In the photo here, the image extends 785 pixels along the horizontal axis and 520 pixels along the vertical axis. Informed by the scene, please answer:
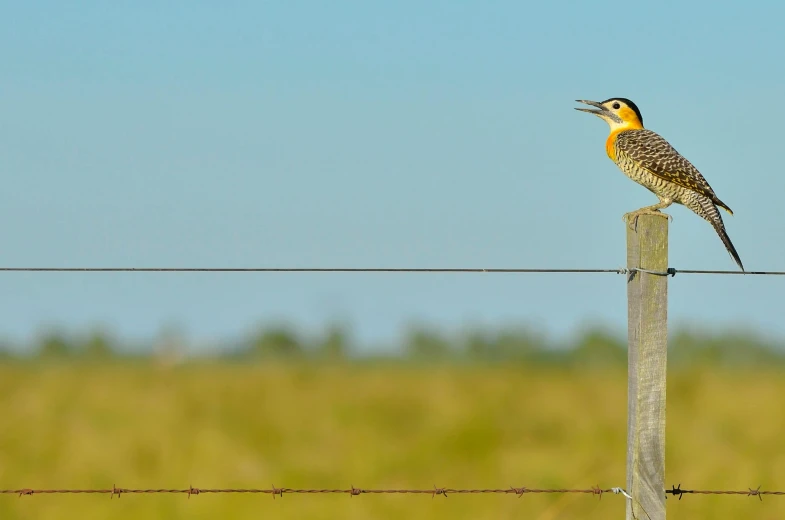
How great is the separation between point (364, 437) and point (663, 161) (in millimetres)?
5389

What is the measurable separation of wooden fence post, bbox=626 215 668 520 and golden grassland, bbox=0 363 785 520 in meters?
4.01

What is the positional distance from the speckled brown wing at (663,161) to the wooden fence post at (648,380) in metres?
2.61

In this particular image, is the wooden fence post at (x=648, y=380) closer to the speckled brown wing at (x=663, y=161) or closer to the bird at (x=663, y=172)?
the bird at (x=663, y=172)

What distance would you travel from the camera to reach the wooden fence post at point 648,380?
171 inches

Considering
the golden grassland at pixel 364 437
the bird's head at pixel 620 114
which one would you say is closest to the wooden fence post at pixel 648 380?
the bird's head at pixel 620 114

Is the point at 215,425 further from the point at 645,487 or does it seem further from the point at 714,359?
the point at 645,487

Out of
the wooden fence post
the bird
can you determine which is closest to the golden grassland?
the bird

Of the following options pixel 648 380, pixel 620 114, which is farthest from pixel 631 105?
pixel 648 380

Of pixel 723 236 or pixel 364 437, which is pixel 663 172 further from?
pixel 364 437

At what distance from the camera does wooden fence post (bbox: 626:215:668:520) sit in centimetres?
433

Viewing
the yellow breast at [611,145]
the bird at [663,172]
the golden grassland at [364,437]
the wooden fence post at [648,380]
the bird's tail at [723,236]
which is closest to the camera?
the wooden fence post at [648,380]

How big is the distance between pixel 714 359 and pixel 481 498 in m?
8.63

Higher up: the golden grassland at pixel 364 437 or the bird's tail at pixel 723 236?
the bird's tail at pixel 723 236

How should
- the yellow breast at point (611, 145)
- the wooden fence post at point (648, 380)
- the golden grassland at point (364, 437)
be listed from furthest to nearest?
the golden grassland at point (364, 437) < the yellow breast at point (611, 145) < the wooden fence post at point (648, 380)
